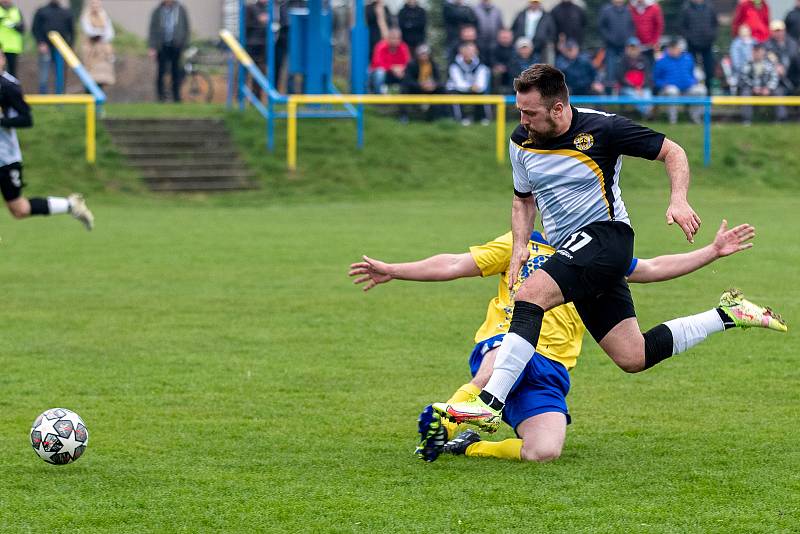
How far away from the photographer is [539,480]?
19.7 feet

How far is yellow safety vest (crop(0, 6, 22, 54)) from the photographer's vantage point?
2262 cm

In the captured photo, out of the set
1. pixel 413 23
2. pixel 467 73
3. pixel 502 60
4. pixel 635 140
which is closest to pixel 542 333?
pixel 635 140

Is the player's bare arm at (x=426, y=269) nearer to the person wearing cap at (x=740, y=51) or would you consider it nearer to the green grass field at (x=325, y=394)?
the green grass field at (x=325, y=394)

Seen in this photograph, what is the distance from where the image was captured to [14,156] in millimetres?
13266

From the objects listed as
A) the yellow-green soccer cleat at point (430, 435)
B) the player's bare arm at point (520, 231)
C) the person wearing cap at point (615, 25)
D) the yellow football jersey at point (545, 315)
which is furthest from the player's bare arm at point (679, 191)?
the person wearing cap at point (615, 25)

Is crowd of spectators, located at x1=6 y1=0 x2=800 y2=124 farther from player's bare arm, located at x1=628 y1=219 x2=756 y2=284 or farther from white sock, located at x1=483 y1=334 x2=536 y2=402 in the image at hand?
white sock, located at x1=483 y1=334 x2=536 y2=402

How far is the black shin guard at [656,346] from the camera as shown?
21.6ft

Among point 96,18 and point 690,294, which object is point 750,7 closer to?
point 96,18

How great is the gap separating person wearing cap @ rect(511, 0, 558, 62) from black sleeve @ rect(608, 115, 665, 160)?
18.2 m

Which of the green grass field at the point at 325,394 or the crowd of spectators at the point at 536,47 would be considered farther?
the crowd of spectators at the point at 536,47

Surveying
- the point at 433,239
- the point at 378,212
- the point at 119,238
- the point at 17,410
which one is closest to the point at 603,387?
the point at 17,410

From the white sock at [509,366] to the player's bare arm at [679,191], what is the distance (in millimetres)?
847

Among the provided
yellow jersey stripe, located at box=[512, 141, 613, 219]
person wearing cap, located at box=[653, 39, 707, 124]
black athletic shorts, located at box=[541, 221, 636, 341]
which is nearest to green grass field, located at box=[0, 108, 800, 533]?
black athletic shorts, located at box=[541, 221, 636, 341]

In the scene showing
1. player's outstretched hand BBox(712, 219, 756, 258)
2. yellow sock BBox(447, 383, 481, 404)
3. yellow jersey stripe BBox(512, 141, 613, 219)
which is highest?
yellow jersey stripe BBox(512, 141, 613, 219)
